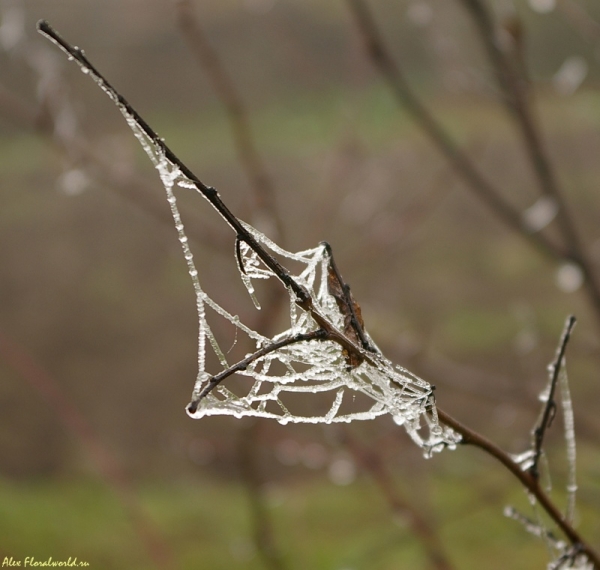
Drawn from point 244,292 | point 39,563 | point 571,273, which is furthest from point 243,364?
point 244,292

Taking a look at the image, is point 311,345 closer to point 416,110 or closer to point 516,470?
point 516,470

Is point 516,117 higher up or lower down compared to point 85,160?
lower down

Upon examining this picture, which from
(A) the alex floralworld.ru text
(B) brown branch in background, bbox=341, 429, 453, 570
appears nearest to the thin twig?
(B) brown branch in background, bbox=341, 429, 453, 570

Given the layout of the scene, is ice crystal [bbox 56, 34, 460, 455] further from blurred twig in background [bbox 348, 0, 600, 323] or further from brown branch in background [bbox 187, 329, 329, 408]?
blurred twig in background [bbox 348, 0, 600, 323]

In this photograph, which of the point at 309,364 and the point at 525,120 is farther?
the point at 525,120

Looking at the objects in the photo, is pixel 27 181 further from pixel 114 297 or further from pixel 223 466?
pixel 223 466

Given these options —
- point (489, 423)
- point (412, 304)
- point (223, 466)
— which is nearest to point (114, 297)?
point (223, 466)

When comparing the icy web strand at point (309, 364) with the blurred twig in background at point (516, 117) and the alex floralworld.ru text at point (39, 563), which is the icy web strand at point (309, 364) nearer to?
the blurred twig in background at point (516, 117)
